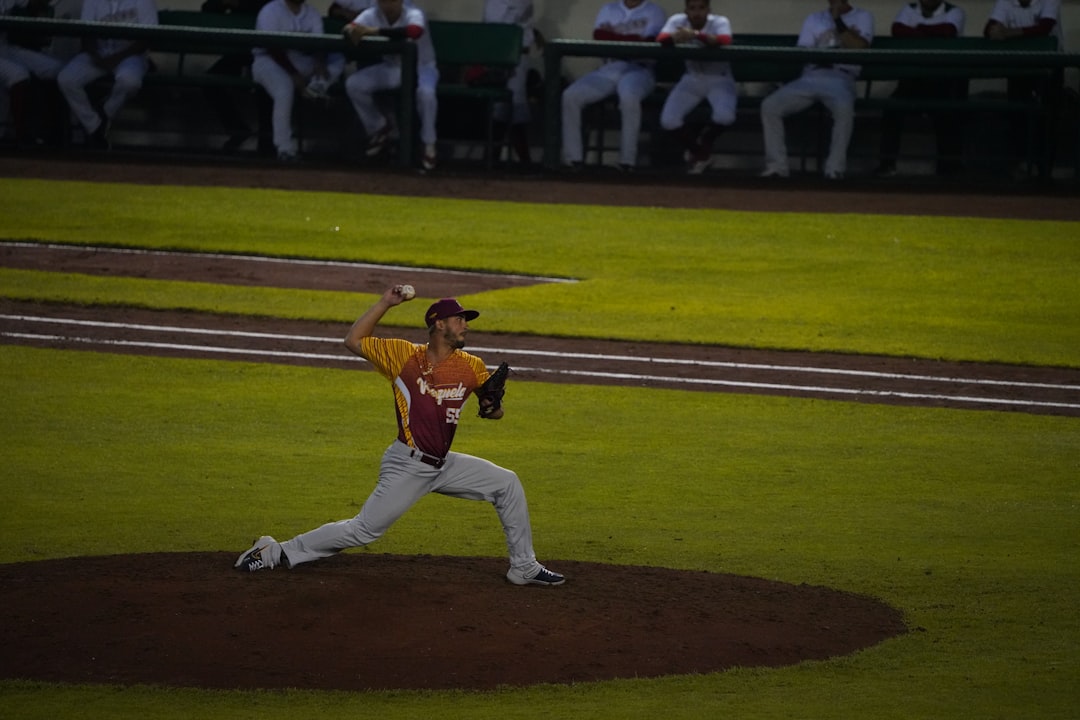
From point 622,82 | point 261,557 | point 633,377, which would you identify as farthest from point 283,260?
point 261,557

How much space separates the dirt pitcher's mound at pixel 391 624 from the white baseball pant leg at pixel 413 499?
0.17 m

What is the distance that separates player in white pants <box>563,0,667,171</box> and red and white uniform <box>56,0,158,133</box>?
559 centimetres

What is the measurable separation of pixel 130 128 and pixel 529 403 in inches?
453

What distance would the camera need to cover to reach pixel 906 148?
71.5 ft

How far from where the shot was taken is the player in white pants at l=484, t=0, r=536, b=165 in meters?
22.3

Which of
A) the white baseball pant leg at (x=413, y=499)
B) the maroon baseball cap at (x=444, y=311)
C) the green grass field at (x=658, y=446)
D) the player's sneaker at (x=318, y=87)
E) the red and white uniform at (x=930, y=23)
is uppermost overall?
the red and white uniform at (x=930, y=23)

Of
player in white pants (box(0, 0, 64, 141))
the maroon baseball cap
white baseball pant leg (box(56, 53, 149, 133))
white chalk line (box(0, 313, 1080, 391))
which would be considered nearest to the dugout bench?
white baseball pant leg (box(56, 53, 149, 133))

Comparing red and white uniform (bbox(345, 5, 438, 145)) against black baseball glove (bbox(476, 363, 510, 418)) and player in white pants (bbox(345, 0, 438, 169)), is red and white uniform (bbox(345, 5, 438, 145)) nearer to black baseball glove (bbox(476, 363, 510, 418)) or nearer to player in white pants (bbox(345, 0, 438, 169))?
player in white pants (bbox(345, 0, 438, 169))

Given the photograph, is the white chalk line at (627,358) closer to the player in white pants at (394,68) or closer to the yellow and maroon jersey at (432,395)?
the player in white pants at (394,68)

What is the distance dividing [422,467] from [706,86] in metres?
13.4

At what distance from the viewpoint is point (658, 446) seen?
40.9 feet

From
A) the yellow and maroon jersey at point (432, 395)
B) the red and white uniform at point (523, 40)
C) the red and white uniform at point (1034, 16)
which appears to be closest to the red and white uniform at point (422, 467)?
the yellow and maroon jersey at point (432, 395)

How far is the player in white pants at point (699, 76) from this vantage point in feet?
68.1

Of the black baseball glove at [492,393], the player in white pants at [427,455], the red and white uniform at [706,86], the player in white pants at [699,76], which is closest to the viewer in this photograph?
the black baseball glove at [492,393]
